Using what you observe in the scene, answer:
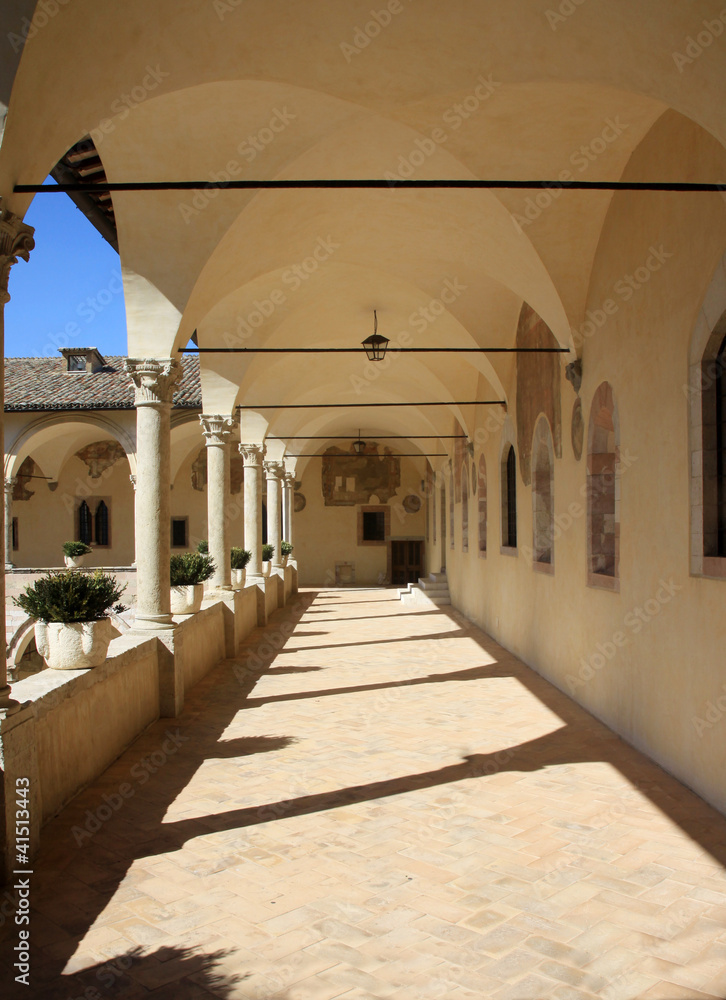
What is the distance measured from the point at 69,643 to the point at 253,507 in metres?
9.63

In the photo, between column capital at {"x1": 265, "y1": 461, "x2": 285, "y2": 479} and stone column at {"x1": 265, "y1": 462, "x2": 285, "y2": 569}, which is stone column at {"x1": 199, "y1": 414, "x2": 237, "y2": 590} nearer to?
stone column at {"x1": 265, "y1": 462, "x2": 285, "y2": 569}

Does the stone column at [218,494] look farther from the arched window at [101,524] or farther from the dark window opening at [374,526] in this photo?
the dark window opening at [374,526]

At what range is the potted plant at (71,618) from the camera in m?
5.16

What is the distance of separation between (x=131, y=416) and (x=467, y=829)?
1788cm

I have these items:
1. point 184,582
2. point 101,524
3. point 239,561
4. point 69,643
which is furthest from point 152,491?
point 101,524

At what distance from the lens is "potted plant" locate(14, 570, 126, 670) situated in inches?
203

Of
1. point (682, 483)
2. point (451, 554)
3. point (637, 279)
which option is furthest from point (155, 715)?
point (451, 554)

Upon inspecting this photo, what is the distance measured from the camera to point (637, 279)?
611cm

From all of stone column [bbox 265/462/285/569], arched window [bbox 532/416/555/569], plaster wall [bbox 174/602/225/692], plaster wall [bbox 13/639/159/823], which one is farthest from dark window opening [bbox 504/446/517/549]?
stone column [bbox 265/462/285/569]

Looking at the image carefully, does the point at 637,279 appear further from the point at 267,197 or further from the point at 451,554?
the point at 451,554

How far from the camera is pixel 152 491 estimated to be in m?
7.32

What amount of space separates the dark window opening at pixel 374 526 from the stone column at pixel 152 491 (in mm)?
21798

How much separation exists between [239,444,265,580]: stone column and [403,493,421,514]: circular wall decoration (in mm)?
14169

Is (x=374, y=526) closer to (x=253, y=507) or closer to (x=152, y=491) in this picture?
(x=253, y=507)
